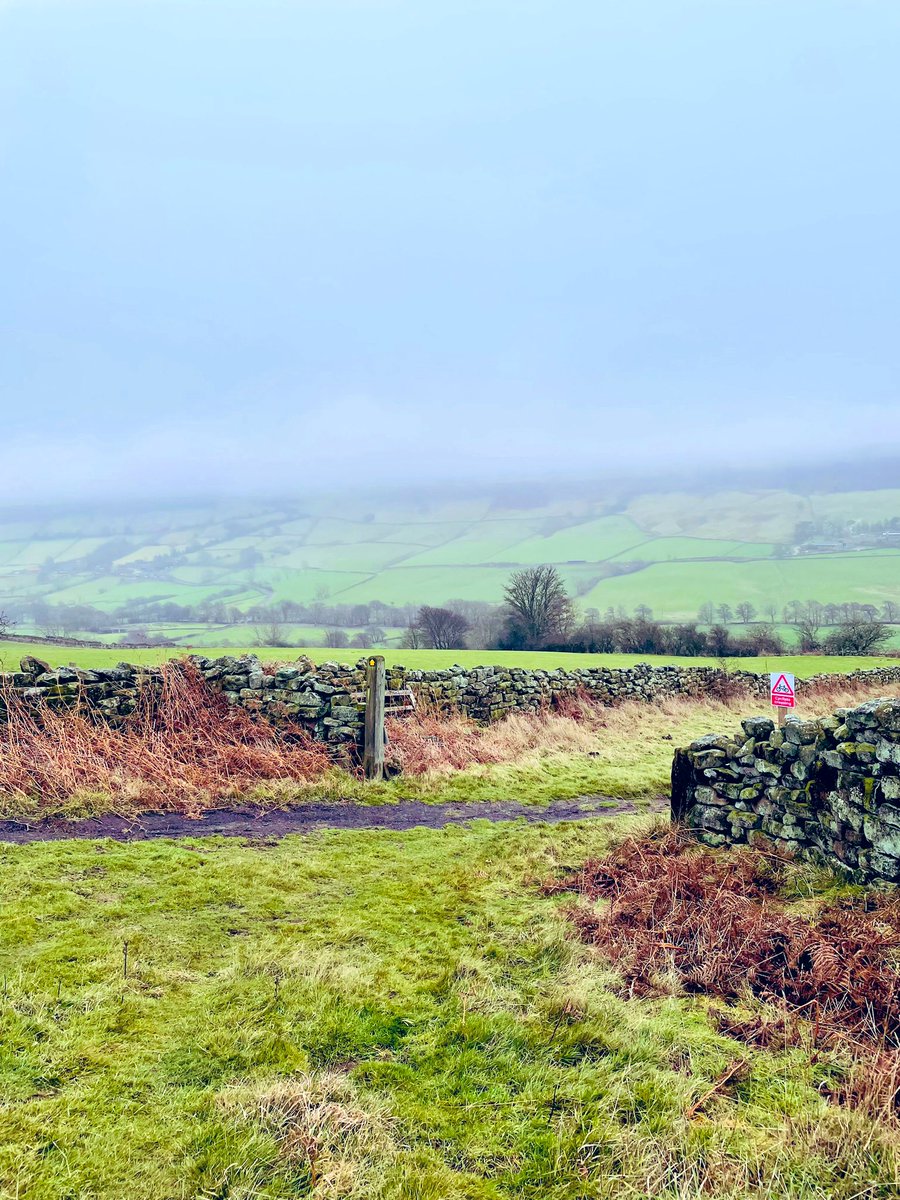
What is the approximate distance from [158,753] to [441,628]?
45.1 meters

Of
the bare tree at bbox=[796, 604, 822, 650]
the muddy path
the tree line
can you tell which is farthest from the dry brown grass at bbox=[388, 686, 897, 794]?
the bare tree at bbox=[796, 604, 822, 650]

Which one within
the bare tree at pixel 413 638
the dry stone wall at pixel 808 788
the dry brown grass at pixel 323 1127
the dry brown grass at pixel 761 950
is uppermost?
the dry stone wall at pixel 808 788

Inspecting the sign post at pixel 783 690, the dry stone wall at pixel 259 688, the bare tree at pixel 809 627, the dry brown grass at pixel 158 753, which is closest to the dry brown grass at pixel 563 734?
the dry stone wall at pixel 259 688

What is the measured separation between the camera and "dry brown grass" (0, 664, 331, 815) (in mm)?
10141

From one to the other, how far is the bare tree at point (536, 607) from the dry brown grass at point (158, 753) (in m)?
40.8

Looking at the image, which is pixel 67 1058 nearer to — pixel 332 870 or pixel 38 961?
pixel 38 961

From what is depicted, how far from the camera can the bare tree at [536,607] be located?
174 feet

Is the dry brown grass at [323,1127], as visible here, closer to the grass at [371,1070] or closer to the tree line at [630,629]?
the grass at [371,1070]

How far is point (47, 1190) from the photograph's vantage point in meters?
2.93

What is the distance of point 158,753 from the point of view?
11320 millimetres

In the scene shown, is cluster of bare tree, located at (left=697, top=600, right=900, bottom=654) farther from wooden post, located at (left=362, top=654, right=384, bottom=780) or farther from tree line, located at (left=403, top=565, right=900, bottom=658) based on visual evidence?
wooden post, located at (left=362, top=654, right=384, bottom=780)

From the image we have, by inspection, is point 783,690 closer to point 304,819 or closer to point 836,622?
point 304,819

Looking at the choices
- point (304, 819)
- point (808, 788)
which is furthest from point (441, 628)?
point (808, 788)

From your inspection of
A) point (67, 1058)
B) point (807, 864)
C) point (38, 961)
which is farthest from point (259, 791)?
point (807, 864)
